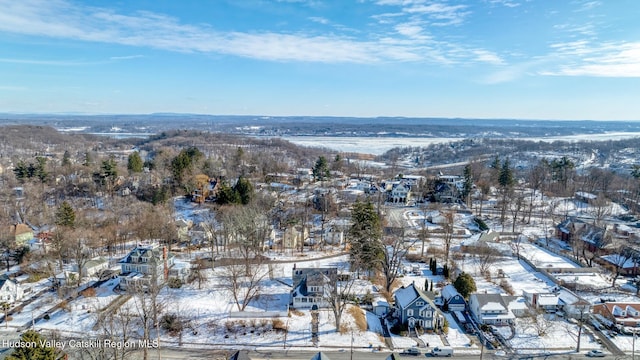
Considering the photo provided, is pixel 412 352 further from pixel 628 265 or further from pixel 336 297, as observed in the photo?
pixel 628 265

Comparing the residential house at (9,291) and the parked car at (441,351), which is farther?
the residential house at (9,291)

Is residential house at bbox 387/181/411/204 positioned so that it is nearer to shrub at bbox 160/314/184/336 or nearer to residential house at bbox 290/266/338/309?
residential house at bbox 290/266/338/309

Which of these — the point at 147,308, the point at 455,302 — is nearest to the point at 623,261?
the point at 455,302

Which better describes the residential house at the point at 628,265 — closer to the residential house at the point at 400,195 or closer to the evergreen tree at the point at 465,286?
the evergreen tree at the point at 465,286

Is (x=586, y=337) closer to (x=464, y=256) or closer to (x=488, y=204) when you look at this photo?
(x=464, y=256)

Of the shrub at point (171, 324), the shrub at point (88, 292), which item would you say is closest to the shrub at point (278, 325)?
the shrub at point (171, 324)
